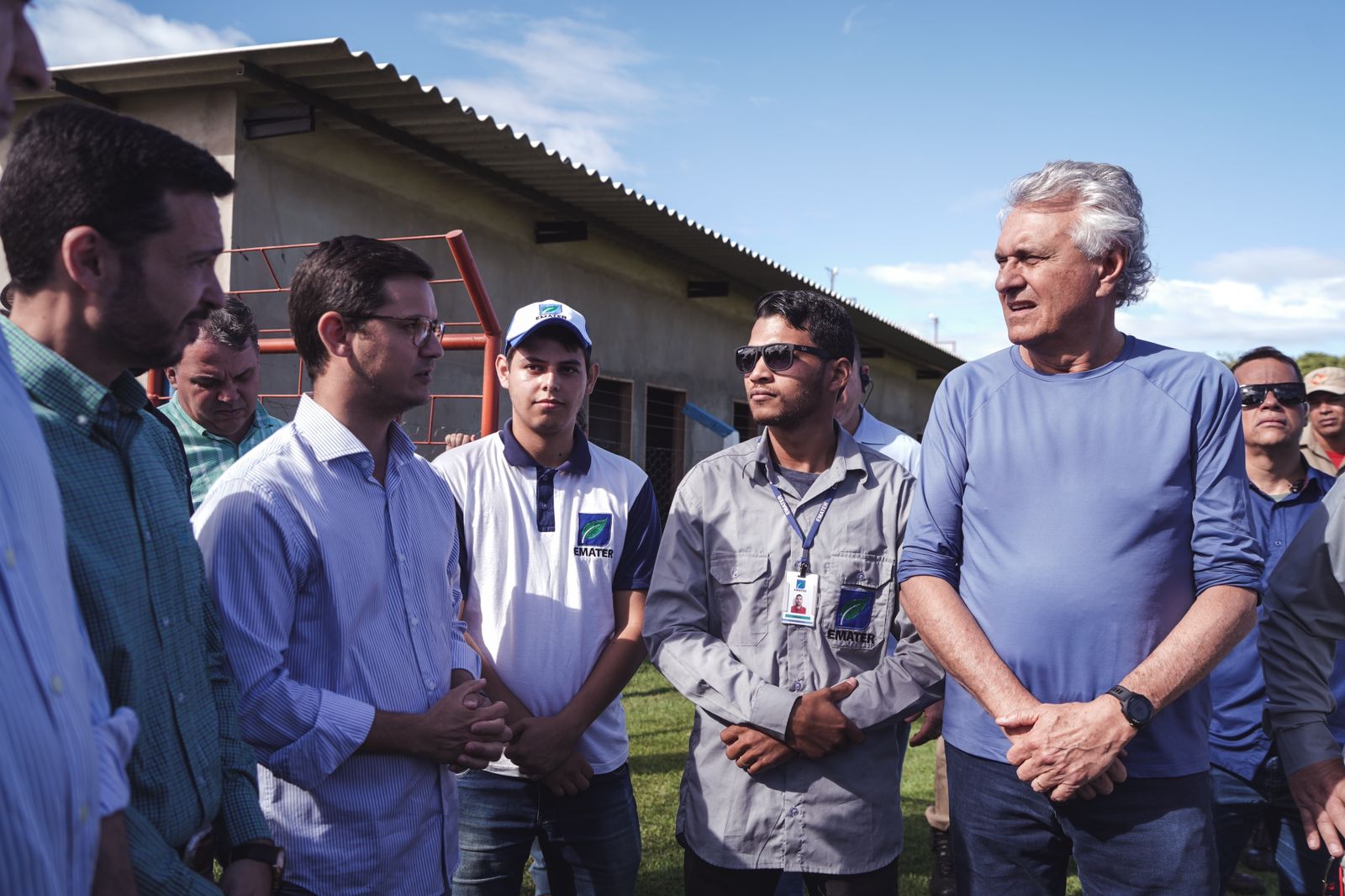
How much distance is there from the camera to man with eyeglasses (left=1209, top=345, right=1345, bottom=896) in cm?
324

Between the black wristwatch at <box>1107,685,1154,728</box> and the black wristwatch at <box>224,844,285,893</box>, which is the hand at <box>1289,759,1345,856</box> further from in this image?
the black wristwatch at <box>224,844,285,893</box>

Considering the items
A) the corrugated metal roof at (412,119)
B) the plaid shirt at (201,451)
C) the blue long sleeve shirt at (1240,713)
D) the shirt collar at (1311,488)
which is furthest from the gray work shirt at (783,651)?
the corrugated metal roof at (412,119)

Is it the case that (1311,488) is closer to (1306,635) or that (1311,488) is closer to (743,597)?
(1306,635)

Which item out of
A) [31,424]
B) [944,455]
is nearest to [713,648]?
[944,455]

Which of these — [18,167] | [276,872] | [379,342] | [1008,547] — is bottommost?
[276,872]

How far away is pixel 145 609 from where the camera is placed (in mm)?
1657

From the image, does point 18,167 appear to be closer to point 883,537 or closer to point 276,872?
point 276,872

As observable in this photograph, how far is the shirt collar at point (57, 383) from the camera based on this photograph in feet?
5.04

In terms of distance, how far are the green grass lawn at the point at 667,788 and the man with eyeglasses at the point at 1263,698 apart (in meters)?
1.41

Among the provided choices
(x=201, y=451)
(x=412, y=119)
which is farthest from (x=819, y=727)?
(x=412, y=119)

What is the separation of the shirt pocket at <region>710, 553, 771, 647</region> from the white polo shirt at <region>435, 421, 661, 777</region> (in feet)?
1.29

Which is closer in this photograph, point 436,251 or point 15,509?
point 15,509

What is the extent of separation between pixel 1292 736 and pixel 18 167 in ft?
9.69

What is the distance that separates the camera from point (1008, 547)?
241cm
